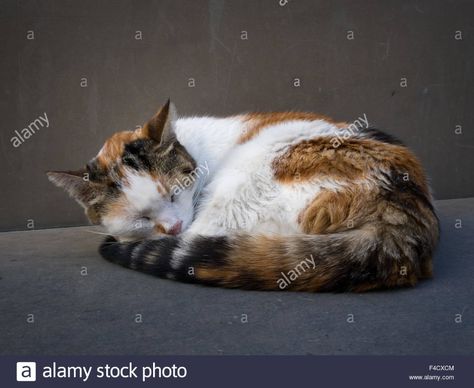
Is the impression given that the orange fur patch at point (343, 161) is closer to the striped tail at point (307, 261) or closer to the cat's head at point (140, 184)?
the striped tail at point (307, 261)

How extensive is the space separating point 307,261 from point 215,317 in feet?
1.51

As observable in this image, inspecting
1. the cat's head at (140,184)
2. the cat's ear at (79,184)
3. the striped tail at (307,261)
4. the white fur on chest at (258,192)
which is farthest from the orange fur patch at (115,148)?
the striped tail at (307,261)

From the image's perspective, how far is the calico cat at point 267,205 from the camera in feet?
8.75

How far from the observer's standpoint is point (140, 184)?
3188 mm

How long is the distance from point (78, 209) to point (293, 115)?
1.86 metres

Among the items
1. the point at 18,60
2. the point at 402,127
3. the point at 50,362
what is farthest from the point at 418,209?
the point at 18,60

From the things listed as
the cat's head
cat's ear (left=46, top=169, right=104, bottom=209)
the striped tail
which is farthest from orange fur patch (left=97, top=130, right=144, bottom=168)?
the striped tail

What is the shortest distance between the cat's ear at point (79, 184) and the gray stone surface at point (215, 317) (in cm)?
39

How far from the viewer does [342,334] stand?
2307 mm

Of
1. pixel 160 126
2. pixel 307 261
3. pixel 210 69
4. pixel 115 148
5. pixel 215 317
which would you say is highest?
pixel 210 69

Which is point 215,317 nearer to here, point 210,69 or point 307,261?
point 307,261

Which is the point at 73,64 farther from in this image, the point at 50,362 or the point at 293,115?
the point at 50,362

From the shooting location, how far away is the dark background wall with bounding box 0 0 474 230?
14.6 feet

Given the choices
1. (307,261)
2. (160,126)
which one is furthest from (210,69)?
(307,261)
